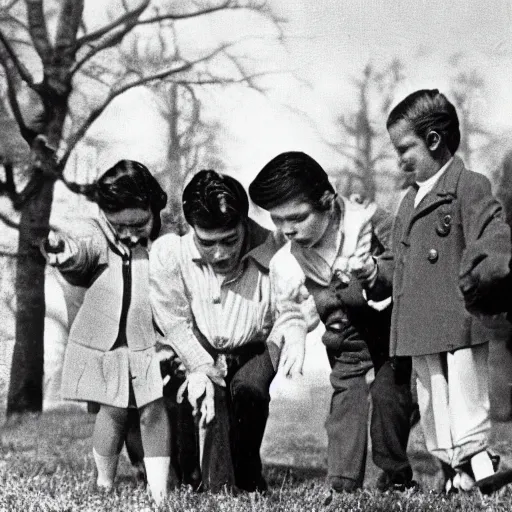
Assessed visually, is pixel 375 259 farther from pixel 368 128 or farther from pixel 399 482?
pixel 399 482

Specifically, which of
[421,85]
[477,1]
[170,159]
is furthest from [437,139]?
[170,159]

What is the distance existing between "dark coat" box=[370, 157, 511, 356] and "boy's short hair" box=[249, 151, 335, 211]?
0.44 m

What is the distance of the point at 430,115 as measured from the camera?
224 inches

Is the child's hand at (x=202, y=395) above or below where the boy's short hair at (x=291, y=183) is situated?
below

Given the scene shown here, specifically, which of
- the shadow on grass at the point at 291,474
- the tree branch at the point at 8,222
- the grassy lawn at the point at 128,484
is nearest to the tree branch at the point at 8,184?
the tree branch at the point at 8,222

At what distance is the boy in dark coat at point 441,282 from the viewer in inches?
212

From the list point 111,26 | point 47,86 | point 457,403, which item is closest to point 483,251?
point 457,403

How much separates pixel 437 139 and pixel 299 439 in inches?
64.1

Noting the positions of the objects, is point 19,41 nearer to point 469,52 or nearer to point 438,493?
point 469,52

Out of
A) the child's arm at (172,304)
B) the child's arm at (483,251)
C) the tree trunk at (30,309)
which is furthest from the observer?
the tree trunk at (30,309)

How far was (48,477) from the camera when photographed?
6.06 metres

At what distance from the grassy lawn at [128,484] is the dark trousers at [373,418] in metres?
0.13

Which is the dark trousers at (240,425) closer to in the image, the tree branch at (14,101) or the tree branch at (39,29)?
the tree branch at (14,101)

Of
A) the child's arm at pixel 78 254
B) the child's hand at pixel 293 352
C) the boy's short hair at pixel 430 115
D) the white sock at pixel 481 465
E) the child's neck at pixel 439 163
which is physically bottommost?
the white sock at pixel 481 465
